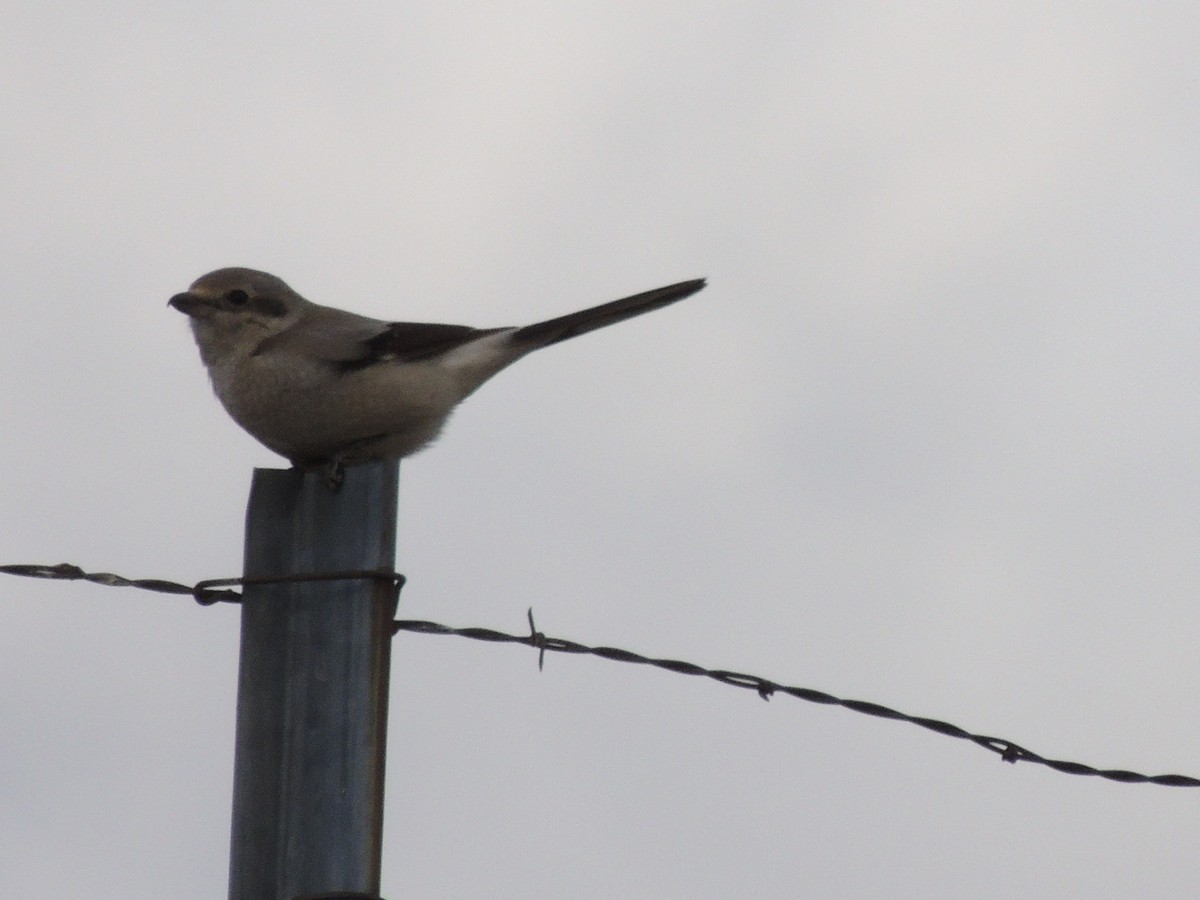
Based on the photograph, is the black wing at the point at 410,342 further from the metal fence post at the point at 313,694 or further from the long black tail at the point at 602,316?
the metal fence post at the point at 313,694

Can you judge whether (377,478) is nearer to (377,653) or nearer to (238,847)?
(377,653)

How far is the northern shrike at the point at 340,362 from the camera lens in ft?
17.0

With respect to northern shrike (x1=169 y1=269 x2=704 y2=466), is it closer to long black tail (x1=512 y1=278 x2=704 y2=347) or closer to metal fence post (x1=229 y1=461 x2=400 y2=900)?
long black tail (x1=512 y1=278 x2=704 y2=347)

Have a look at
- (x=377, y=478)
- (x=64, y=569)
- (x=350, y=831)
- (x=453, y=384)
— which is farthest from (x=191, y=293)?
(x=350, y=831)

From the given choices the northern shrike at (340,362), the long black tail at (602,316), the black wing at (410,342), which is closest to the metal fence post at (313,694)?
the northern shrike at (340,362)

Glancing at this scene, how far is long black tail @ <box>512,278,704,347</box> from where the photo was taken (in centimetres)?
583

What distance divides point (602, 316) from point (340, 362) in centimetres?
112

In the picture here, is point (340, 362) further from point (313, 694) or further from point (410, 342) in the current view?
point (313, 694)

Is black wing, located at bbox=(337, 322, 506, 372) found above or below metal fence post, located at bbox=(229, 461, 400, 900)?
above

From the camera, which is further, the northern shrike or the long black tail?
the long black tail

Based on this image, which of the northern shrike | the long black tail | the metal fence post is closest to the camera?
the metal fence post

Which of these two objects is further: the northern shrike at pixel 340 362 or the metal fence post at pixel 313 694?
the northern shrike at pixel 340 362

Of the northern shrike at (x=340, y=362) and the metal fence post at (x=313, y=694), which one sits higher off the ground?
the northern shrike at (x=340, y=362)

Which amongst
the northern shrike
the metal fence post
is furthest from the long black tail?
the metal fence post
